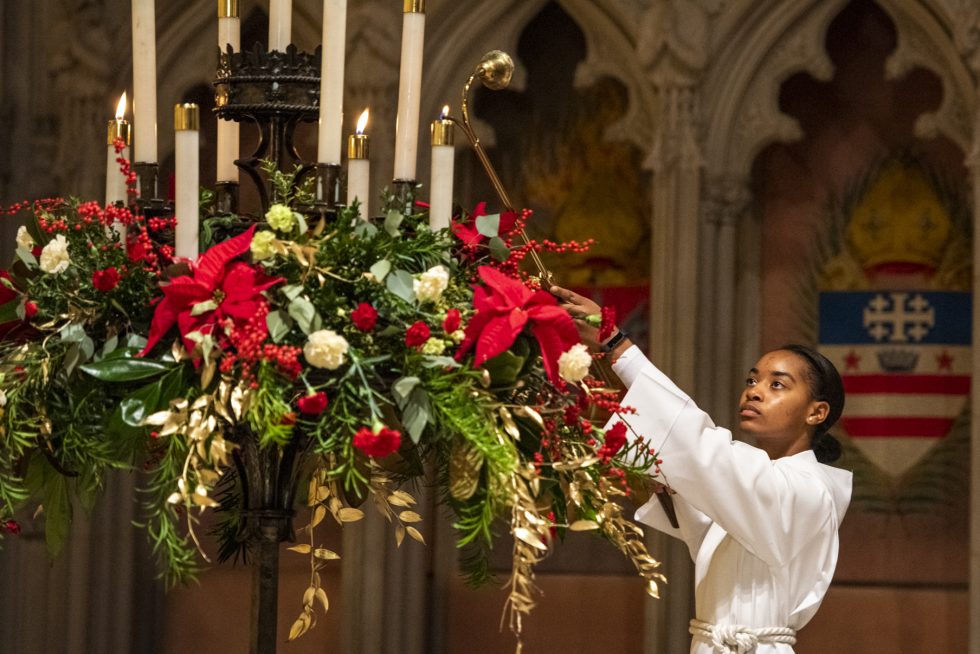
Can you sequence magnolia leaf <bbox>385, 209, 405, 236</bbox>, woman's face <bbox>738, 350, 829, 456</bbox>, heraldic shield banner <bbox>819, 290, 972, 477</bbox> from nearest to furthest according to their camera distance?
magnolia leaf <bbox>385, 209, 405, 236</bbox> → woman's face <bbox>738, 350, 829, 456</bbox> → heraldic shield banner <bbox>819, 290, 972, 477</bbox>

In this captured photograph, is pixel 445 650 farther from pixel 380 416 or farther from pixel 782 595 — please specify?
pixel 380 416

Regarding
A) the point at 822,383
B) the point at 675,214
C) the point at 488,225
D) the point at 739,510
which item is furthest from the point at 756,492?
the point at 675,214

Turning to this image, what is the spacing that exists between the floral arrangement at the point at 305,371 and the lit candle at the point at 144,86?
10cm

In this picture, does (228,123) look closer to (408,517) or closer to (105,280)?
(105,280)

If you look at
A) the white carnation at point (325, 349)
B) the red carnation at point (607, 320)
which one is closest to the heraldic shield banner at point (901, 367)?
the red carnation at point (607, 320)

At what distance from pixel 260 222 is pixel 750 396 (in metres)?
1.35

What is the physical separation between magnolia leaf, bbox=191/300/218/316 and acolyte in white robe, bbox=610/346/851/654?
3.31ft

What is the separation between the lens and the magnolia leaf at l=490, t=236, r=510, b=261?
76.3 inches

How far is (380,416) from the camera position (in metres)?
1.74

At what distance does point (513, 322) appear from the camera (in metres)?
1.77

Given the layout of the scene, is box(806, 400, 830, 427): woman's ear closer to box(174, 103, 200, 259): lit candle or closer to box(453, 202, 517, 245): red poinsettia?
box(453, 202, 517, 245): red poinsettia

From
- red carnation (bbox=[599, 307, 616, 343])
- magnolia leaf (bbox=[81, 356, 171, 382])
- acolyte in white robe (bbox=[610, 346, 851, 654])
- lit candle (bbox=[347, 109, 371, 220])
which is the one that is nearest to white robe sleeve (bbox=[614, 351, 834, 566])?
acolyte in white robe (bbox=[610, 346, 851, 654])

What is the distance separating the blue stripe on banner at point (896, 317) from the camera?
4766mm

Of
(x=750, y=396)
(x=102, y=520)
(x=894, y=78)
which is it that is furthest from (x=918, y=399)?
(x=102, y=520)
